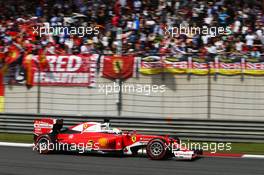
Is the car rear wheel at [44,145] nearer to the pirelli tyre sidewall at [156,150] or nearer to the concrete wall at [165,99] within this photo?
the pirelli tyre sidewall at [156,150]

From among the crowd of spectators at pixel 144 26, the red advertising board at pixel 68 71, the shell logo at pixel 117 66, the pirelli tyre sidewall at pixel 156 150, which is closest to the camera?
the pirelli tyre sidewall at pixel 156 150

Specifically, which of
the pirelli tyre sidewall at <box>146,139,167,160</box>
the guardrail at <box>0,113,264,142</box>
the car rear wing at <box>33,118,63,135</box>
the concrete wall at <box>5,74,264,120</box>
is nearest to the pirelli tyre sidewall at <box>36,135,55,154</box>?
the car rear wing at <box>33,118,63,135</box>

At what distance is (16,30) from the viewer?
19.1 meters

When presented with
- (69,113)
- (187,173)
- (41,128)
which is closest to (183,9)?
(69,113)

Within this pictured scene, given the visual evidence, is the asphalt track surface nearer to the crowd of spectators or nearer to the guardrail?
the guardrail

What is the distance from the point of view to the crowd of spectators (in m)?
16.0

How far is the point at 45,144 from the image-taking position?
11477 millimetres

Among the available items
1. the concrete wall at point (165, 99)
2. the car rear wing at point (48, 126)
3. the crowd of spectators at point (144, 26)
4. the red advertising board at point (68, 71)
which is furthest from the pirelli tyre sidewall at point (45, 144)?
the crowd of spectators at point (144, 26)

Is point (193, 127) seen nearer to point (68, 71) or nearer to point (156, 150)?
point (156, 150)

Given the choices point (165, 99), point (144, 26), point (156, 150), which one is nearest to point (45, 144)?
point (156, 150)

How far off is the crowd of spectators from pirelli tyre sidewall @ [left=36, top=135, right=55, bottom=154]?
5720 mm

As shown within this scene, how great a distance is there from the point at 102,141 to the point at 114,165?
1244 millimetres

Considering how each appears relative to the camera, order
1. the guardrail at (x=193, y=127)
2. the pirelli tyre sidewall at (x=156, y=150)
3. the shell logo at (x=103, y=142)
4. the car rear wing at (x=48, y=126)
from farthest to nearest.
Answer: the guardrail at (x=193, y=127) < the car rear wing at (x=48, y=126) < the shell logo at (x=103, y=142) < the pirelli tyre sidewall at (x=156, y=150)

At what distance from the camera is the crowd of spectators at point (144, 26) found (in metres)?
16.0
